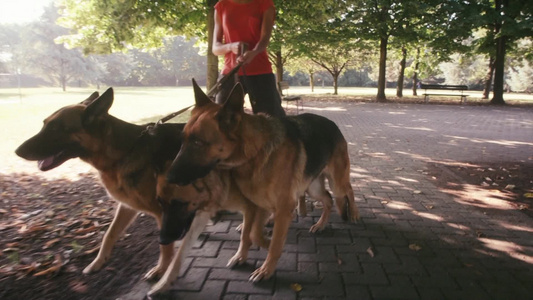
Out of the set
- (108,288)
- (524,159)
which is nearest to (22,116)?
(108,288)

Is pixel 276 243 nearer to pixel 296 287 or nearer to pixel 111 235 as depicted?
pixel 296 287

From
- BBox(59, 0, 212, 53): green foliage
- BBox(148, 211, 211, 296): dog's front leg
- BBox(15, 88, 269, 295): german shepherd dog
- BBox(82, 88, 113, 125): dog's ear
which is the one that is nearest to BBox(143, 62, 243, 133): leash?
BBox(15, 88, 269, 295): german shepherd dog

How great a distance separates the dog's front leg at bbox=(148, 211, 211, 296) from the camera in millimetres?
2701

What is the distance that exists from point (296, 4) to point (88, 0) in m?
6.38

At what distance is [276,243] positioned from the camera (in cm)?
289

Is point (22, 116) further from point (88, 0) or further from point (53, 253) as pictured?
point (53, 253)

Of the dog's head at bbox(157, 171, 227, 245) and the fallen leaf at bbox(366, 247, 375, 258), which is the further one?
the fallen leaf at bbox(366, 247, 375, 258)

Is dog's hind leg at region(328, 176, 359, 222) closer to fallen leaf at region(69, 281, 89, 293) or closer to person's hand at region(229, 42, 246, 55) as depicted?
person's hand at region(229, 42, 246, 55)

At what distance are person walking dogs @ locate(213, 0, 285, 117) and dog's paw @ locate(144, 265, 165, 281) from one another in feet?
6.22

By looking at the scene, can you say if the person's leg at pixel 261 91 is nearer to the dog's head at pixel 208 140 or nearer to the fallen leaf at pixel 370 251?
the dog's head at pixel 208 140

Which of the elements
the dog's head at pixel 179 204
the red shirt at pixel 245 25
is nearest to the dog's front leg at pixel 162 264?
the dog's head at pixel 179 204

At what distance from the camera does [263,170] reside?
107 inches

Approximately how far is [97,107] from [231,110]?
1.16m

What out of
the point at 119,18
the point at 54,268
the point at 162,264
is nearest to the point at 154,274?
the point at 162,264
